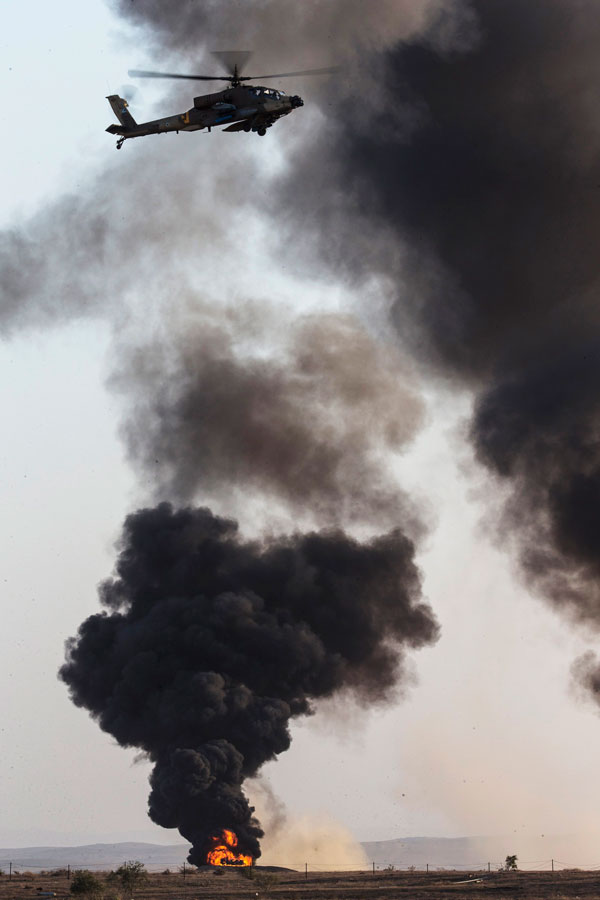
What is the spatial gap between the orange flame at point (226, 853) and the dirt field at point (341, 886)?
11948 mm

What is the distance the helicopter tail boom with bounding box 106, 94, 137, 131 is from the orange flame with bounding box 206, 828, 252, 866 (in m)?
65.0

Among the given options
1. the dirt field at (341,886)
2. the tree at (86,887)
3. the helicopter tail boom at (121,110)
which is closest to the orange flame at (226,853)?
the dirt field at (341,886)

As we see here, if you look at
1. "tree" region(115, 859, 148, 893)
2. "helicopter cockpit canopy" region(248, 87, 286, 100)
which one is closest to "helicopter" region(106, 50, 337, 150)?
"helicopter cockpit canopy" region(248, 87, 286, 100)

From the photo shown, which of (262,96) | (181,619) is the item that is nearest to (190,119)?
(262,96)

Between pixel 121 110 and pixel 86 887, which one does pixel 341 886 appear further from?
pixel 121 110

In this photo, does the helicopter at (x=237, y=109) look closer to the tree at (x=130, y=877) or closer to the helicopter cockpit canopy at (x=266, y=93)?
the helicopter cockpit canopy at (x=266, y=93)

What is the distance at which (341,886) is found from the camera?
317 feet

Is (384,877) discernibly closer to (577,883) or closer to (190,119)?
(577,883)

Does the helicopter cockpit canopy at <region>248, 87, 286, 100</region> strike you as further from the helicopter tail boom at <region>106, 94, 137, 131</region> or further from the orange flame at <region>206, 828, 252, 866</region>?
the orange flame at <region>206, 828, 252, 866</region>

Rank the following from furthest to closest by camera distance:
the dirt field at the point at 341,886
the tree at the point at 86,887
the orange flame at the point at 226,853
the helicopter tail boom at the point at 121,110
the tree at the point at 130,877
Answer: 1. the orange flame at the point at 226,853
2. the helicopter tail boom at the point at 121,110
3. the tree at the point at 130,877
4. the tree at the point at 86,887
5. the dirt field at the point at 341,886

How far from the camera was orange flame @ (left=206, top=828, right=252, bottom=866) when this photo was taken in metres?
123

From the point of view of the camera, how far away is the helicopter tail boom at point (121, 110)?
111 meters

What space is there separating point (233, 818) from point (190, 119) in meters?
64.5

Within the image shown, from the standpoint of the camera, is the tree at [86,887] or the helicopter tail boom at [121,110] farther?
the helicopter tail boom at [121,110]
